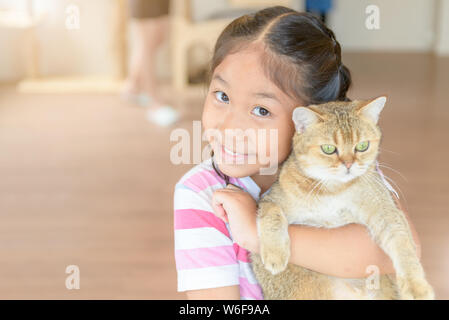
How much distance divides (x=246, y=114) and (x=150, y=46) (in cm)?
294

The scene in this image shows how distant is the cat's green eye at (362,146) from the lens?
914 millimetres

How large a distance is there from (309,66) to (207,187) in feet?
0.85

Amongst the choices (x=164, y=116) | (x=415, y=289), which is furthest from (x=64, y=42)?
(x=415, y=289)

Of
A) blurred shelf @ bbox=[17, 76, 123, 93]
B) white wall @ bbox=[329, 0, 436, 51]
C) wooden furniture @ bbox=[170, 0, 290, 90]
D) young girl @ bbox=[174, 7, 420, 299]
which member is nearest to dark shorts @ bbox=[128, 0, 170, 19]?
wooden furniture @ bbox=[170, 0, 290, 90]

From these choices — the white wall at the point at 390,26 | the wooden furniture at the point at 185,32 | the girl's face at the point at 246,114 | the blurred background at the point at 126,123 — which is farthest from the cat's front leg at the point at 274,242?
the white wall at the point at 390,26

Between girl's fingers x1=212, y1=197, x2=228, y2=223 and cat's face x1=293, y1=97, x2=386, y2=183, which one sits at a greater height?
cat's face x1=293, y1=97, x2=386, y2=183

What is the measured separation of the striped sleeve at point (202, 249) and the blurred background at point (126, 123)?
0.65m

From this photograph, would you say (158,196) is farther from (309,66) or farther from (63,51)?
(63,51)

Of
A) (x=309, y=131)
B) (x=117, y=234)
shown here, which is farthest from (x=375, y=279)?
(x=117, y=234)

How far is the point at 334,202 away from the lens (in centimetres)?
94

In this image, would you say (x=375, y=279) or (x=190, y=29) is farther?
(x=190, y=29)

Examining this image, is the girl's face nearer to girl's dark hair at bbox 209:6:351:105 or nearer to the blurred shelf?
girl's dark hair at bbox 209:6:351:105

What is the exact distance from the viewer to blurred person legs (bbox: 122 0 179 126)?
3.63 metres

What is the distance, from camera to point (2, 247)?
231 cm
